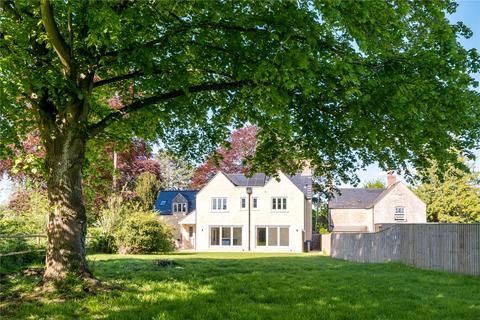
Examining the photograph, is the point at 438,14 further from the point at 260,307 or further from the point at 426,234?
the point at 426,234

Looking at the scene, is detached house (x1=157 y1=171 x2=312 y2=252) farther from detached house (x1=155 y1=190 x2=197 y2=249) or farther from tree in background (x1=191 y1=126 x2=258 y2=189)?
tree in background (x1=191 y1=126 x2=258 y2=189)

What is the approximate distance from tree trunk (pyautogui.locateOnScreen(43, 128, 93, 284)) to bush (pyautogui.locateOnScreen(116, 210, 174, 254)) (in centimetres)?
2128

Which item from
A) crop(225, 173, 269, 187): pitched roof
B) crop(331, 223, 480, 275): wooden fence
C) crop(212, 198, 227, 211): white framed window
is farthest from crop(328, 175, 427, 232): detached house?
crop(331, 223, 480, 275): wooden fence

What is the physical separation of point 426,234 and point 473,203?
3415 cm

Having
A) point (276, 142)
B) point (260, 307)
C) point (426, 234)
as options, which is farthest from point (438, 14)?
point (426, 234)

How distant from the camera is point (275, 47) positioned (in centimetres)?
881

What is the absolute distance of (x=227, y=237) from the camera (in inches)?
1813

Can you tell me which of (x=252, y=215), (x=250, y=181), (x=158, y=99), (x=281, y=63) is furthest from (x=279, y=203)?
(x=281, y=63)

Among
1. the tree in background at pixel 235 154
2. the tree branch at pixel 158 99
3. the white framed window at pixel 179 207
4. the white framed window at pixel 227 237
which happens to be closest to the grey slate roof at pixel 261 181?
the white framed window at pixel 227 237

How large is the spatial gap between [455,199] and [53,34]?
4719cm

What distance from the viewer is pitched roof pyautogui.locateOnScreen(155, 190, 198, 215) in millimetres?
52531

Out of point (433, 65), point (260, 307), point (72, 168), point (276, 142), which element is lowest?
point (260, 307)

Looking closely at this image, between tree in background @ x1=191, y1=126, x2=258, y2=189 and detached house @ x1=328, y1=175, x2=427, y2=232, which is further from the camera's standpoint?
tree in background @ x1=191, y1=126, x2=258, y2=189

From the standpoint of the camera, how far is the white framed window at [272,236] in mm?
44844
